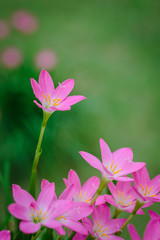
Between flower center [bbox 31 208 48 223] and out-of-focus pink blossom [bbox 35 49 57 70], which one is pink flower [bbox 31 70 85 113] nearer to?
flower center [bbox 31 208 48 223]

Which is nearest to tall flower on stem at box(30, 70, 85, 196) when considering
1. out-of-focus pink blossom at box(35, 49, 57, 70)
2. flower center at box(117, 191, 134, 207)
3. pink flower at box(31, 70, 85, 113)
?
pink flower at box(31, 70, 85, 113)

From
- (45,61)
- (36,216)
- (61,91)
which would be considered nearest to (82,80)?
(45,61)

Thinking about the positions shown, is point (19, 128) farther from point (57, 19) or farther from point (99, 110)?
point (57, 19)

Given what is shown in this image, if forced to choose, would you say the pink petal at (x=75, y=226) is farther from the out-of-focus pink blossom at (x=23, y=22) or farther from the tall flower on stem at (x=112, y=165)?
the out-of-focus pink blossom at (x=23, y=22)

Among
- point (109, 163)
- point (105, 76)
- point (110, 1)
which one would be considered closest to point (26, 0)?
point (110, 1)

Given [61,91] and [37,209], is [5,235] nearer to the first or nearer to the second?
[37,209]
